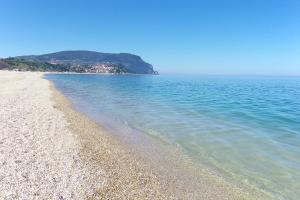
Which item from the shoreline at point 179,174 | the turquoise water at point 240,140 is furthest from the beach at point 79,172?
the turquoise water at point 240,140

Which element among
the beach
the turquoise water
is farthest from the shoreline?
the turquoise water

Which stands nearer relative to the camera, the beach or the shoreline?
the beach

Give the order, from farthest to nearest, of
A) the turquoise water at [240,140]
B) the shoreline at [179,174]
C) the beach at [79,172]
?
the turquoise water at [240,140]
the shoreline at [179,174]
the beach at [79,172]

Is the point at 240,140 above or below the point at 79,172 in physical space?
below

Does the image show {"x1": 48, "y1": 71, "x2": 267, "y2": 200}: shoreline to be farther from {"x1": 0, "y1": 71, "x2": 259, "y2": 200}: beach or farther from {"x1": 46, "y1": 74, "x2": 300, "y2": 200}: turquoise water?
{"x1": 46, "y1": 74, "x2": 300, "y2": 200}: turquoise water

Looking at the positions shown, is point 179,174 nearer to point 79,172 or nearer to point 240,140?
point 79,172

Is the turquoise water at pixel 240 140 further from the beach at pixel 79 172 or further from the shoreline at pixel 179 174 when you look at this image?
the beach at pixel 79 172

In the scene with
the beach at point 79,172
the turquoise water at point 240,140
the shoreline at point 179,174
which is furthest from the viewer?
the turquoise water at point 240,140

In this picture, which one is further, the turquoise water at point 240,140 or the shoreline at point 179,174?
the turquoise water at point 240,140

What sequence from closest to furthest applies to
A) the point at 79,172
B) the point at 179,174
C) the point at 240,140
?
the point at 79,172 < the point at 179,174 < the point at 240,140

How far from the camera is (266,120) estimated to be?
26.2m

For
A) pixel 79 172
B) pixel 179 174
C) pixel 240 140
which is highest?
pixel 79 172

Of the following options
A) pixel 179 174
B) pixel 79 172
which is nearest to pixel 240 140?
pixel 179 174

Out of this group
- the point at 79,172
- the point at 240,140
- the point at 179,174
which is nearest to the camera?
the point at 79,172
